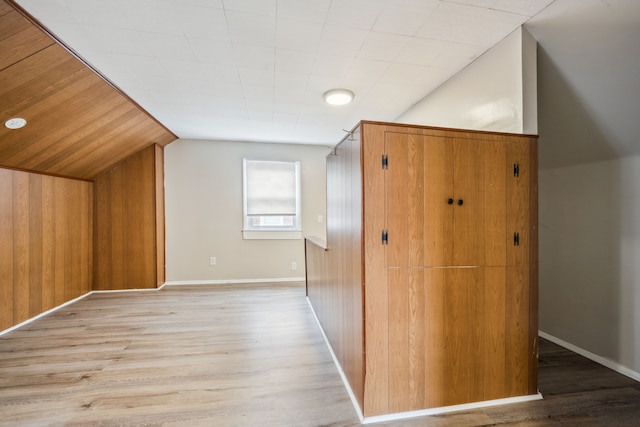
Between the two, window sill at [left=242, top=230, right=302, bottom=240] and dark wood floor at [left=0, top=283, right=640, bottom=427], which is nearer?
dark wood floor at [left=0, top=283, right=640, bottom=427]

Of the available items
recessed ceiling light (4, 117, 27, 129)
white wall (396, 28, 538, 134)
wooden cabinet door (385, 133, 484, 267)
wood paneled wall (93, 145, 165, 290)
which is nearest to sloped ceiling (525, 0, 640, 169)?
white wall (396, 28, 538, 134)

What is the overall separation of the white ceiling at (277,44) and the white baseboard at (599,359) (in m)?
2.64

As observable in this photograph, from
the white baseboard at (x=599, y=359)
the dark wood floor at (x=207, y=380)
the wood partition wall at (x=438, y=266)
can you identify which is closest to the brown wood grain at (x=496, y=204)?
the wood partition wall at (x=438, y=266)

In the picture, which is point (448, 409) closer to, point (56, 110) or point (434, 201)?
point (434, 201)

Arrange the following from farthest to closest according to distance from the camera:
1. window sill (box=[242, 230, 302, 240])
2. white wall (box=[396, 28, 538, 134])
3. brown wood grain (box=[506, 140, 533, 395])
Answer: window sill (box=[242, 230, 302, 240])
white wall (box=[396, 28, 538, 134])
brown wood grain (box=[506, 140, 533, 395])

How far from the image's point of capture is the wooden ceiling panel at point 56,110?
69.4 inches

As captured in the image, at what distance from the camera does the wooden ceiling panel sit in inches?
69.4

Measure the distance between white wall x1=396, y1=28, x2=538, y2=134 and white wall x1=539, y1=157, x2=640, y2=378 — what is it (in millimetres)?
909

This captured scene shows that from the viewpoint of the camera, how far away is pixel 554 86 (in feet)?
6.23

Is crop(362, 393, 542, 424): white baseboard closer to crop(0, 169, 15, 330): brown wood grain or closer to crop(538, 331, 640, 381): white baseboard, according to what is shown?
crop(538, 331, 640, 381): white baseboard

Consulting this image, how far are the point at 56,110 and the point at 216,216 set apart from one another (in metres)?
2.51

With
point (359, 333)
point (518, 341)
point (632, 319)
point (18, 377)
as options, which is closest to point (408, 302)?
point (359, 333)

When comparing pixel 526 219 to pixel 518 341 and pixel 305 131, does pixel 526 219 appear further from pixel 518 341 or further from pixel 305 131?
pixel 305 131

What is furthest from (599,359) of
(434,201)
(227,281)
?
(227,281)
